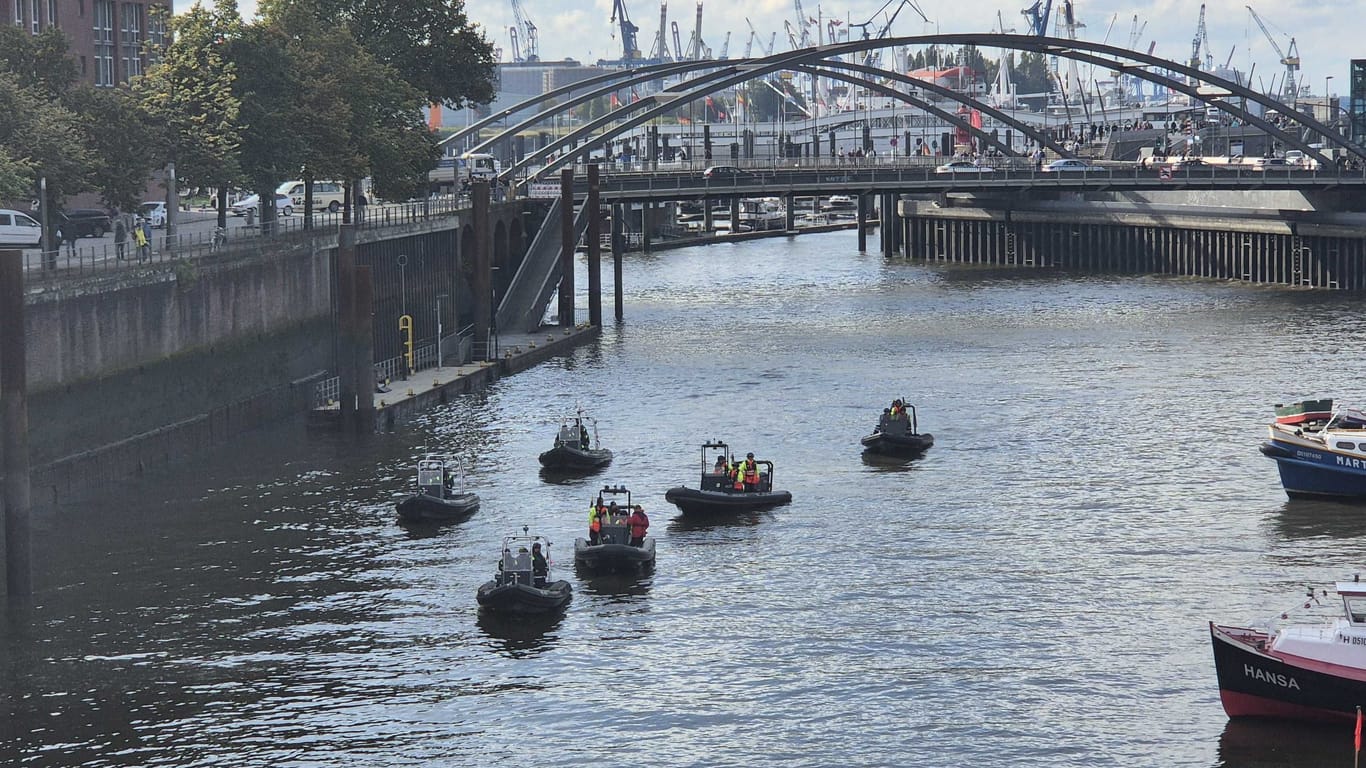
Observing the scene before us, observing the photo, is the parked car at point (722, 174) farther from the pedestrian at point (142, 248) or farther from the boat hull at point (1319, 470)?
the boat hull at point (1319, 470)

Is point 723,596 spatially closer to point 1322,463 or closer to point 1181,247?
point 1322,463

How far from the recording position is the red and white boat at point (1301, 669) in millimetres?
44219

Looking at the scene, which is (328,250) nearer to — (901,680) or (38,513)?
(38,513)

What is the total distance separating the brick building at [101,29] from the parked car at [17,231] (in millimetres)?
39779

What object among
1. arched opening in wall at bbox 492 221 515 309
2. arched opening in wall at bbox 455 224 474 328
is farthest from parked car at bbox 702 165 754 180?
arched opening in wall at bbox 455 224 474 328

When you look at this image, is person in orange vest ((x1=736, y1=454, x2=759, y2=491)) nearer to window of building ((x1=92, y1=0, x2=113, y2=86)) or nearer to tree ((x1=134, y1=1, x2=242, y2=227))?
tree ((x1=134, y1=1, x2=242, y2=227))

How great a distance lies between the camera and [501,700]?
4684cm

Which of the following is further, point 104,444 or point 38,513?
point 104,444

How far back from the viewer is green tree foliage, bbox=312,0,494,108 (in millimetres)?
128125

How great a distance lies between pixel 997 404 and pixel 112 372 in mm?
42681

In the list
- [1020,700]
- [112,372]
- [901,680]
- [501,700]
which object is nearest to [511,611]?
[501,700]

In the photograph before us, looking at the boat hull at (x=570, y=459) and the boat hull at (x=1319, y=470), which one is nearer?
the boat hull at (x=1319, y=470)

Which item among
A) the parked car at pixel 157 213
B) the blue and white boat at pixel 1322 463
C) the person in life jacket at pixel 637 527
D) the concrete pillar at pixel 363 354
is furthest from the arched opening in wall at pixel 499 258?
the person in life jacket at pixel 637 527

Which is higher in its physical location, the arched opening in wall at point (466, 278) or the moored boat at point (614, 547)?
the arched opening in wall at point (466, 278)
